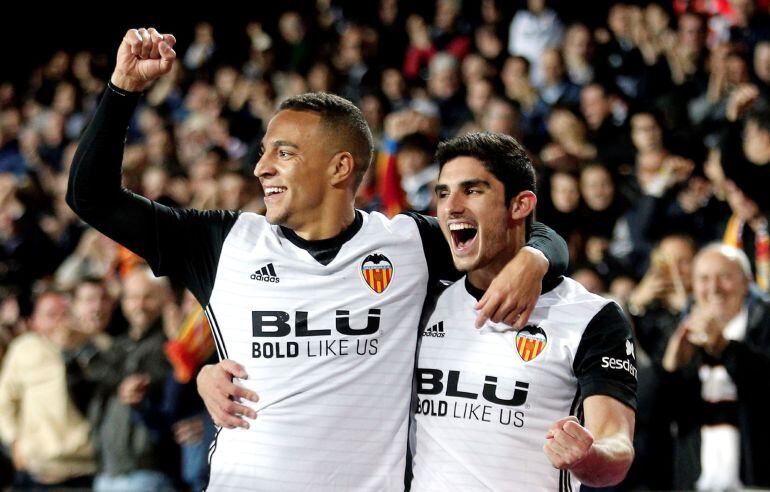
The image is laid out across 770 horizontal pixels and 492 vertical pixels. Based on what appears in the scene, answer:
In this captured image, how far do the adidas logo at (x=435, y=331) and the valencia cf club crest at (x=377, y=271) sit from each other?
188mm

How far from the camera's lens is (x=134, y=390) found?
6570mm

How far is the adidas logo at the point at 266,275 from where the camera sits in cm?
359

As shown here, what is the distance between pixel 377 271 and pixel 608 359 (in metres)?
0.78

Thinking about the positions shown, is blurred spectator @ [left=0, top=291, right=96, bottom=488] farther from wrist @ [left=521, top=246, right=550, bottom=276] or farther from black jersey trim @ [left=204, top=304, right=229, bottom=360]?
wrist @ [left=521, top=246, right=550, bottom=276]

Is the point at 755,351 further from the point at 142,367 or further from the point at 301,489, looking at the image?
the point at 142,367

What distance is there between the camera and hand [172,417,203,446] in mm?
6438

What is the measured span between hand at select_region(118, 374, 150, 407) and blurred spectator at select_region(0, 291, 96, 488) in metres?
0.69

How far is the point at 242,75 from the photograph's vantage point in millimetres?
12383

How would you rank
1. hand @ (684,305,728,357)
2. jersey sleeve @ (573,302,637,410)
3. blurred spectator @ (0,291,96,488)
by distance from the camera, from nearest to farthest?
1. jersey sleeve @ (573,302,637,410)
2. hand @ (684,305,728,357)
3. blurred spectator @ (0,291,96,488)

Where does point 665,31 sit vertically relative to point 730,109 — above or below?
above

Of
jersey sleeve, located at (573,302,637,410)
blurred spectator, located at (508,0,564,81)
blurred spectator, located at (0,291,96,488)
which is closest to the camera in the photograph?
jersey sleeve, located at (573,302,637,410)

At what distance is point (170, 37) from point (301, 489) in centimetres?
138

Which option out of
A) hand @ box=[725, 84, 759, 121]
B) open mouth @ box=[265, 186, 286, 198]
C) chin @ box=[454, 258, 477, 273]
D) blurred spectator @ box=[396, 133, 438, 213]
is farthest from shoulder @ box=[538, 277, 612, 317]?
blurred spectator @ box=[396, 133, 438, 213]

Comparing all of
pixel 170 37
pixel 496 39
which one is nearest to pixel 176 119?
pixel 496 39
